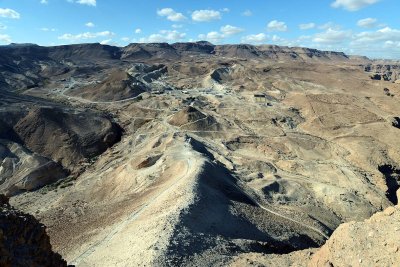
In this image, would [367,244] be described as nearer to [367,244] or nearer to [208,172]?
[367,244]

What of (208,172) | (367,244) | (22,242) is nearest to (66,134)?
(208,172)

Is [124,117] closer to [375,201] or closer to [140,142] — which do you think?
[140,142]

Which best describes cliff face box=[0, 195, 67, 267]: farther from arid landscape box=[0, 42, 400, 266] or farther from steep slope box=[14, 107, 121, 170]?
steep slope box=[14, 107, 121, 170]

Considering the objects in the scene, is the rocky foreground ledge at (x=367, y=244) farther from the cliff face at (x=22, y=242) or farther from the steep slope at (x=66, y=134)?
the steep slope at (x=66, y=134)

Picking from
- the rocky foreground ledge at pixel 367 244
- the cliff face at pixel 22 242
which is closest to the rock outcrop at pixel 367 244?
the rocky foreground ledge at pixel 367 244

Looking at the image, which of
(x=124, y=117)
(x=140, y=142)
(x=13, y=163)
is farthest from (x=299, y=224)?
(x=124, y=117)

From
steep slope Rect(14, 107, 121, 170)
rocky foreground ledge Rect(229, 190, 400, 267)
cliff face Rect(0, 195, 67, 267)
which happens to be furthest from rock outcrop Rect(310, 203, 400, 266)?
steep slope Rect(14, 107, 121, 170)
